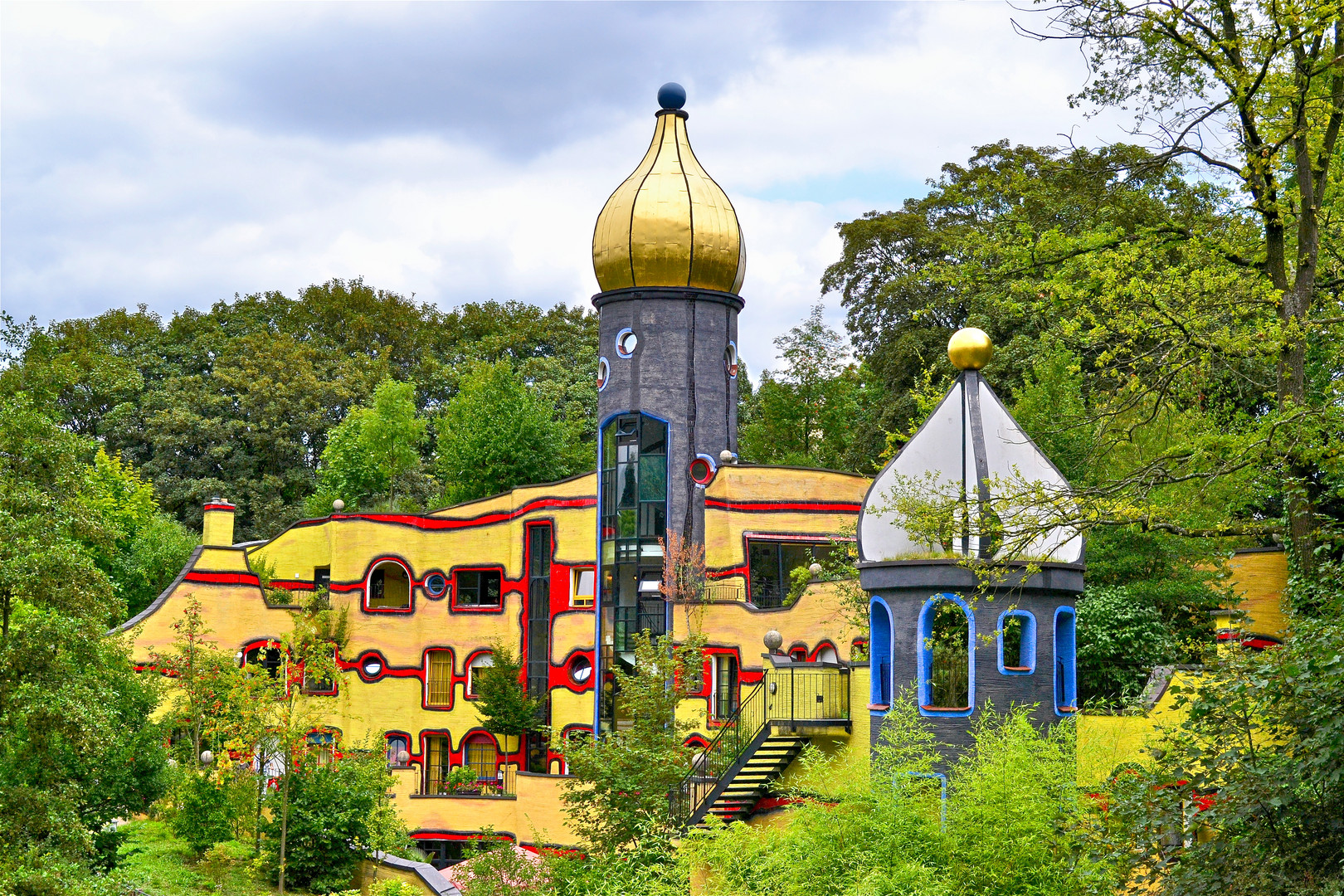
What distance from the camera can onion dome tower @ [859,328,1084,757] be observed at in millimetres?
16672

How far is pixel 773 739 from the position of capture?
19.2 m

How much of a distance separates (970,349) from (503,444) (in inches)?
989

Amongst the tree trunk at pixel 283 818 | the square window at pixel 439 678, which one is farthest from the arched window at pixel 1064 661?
the square window at pixel 439 678

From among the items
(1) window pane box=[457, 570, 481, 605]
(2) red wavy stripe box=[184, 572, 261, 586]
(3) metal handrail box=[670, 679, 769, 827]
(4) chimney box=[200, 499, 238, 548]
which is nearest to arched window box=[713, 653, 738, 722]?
(3) metal handrail box=[670, 679, 769, 827]

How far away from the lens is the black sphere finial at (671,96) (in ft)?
104

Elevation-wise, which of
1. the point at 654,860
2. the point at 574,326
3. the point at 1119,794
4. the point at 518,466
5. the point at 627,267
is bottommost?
the point at 654,860

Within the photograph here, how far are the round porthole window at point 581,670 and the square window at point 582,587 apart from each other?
1.22 m

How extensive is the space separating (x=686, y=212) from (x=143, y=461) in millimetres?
28177

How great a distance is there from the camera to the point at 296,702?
32250 mm

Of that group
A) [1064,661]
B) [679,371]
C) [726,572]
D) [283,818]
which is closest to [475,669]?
[726,572]

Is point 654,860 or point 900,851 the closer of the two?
point 900,851

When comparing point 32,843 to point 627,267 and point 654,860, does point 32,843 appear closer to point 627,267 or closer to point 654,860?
point 654,860

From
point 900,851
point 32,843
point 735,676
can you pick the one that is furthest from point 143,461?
point 900,851

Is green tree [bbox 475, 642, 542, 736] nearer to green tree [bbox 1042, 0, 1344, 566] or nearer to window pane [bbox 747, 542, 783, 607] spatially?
window pane [bbox 747, 542, 783, 607]
